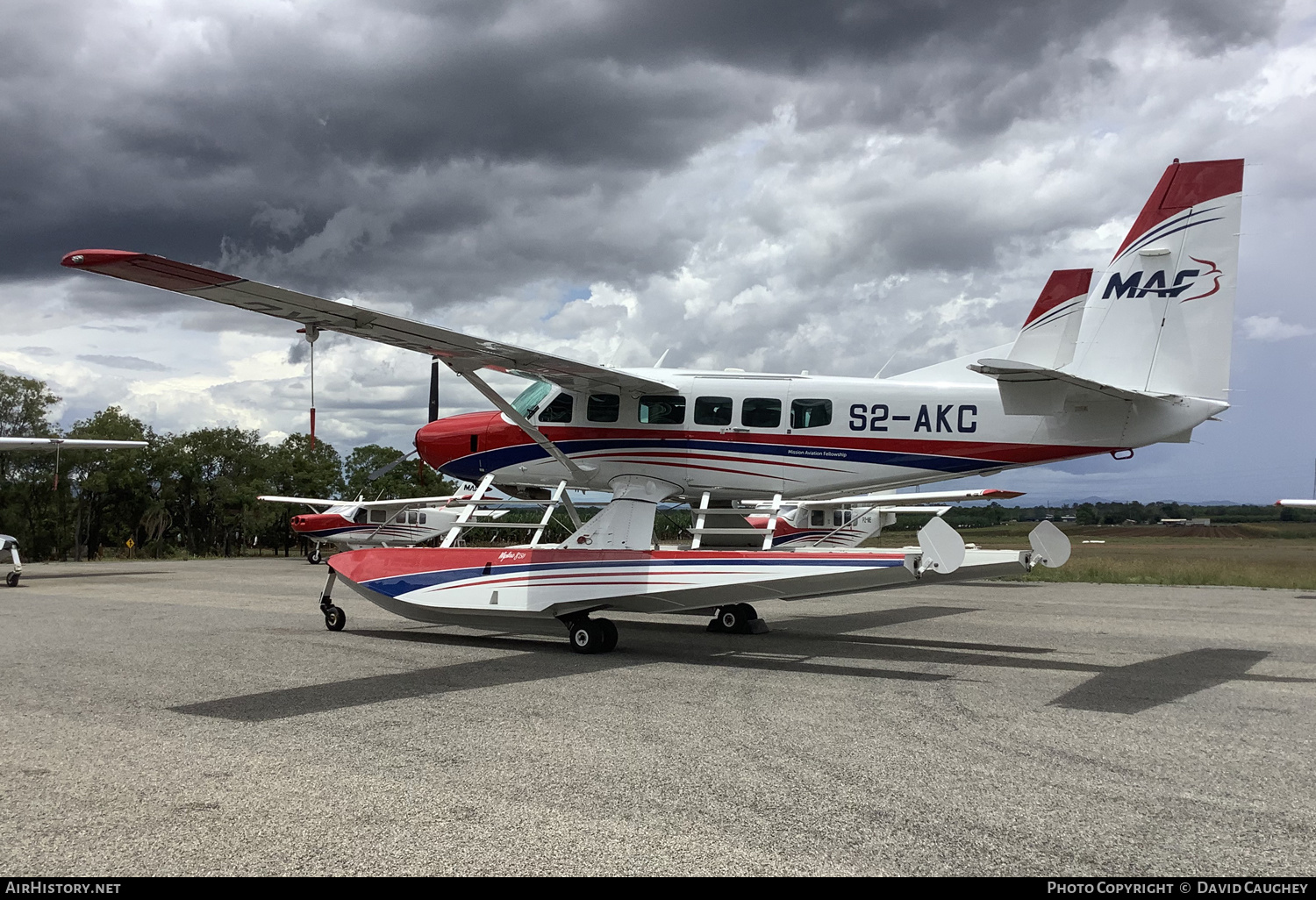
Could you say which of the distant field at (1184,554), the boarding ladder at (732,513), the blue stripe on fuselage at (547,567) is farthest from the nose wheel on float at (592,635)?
the distant field at (1184,554)

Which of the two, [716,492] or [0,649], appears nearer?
[0,649]

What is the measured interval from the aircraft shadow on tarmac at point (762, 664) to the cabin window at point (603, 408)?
10.3ft

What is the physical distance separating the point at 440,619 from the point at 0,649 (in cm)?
534

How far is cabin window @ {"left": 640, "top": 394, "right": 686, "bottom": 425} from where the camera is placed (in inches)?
472

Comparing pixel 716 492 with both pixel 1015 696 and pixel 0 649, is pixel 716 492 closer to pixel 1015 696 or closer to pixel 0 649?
pixel 1015 696

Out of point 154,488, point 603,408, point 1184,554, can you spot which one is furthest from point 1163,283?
point 154,488

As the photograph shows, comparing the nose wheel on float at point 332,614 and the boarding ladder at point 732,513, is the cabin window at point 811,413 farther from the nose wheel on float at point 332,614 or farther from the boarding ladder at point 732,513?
the nose wheel on float at point 332,614

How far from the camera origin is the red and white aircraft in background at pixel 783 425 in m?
9.36

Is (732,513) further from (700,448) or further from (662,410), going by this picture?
(662,410)

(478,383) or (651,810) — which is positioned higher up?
(478,383)

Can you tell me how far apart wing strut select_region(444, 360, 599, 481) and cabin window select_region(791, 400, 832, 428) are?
2.83 m

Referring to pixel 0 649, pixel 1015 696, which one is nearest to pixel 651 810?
pixel 1015 696

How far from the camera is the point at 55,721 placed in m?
6.85
